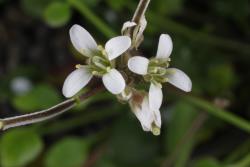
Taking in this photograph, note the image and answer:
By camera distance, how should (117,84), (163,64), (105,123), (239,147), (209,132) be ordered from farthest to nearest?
(105,123) → (209,132) → (239,147) → (163,64) → (117,84)

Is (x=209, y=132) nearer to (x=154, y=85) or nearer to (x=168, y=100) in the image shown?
(x=168, y=100)

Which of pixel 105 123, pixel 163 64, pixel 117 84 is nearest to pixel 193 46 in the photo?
pixel 105 123

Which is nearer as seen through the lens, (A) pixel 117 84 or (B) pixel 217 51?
(A) pixel 117 84

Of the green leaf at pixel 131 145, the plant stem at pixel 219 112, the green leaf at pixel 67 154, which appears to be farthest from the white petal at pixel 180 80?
the green leaf at pixel 131 145

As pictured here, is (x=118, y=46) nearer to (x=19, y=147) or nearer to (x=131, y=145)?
(x=19, y=147)

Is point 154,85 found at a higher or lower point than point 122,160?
higher

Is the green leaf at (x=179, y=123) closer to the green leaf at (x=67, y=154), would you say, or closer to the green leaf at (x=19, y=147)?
the green leaf at (x=67, y=154)
